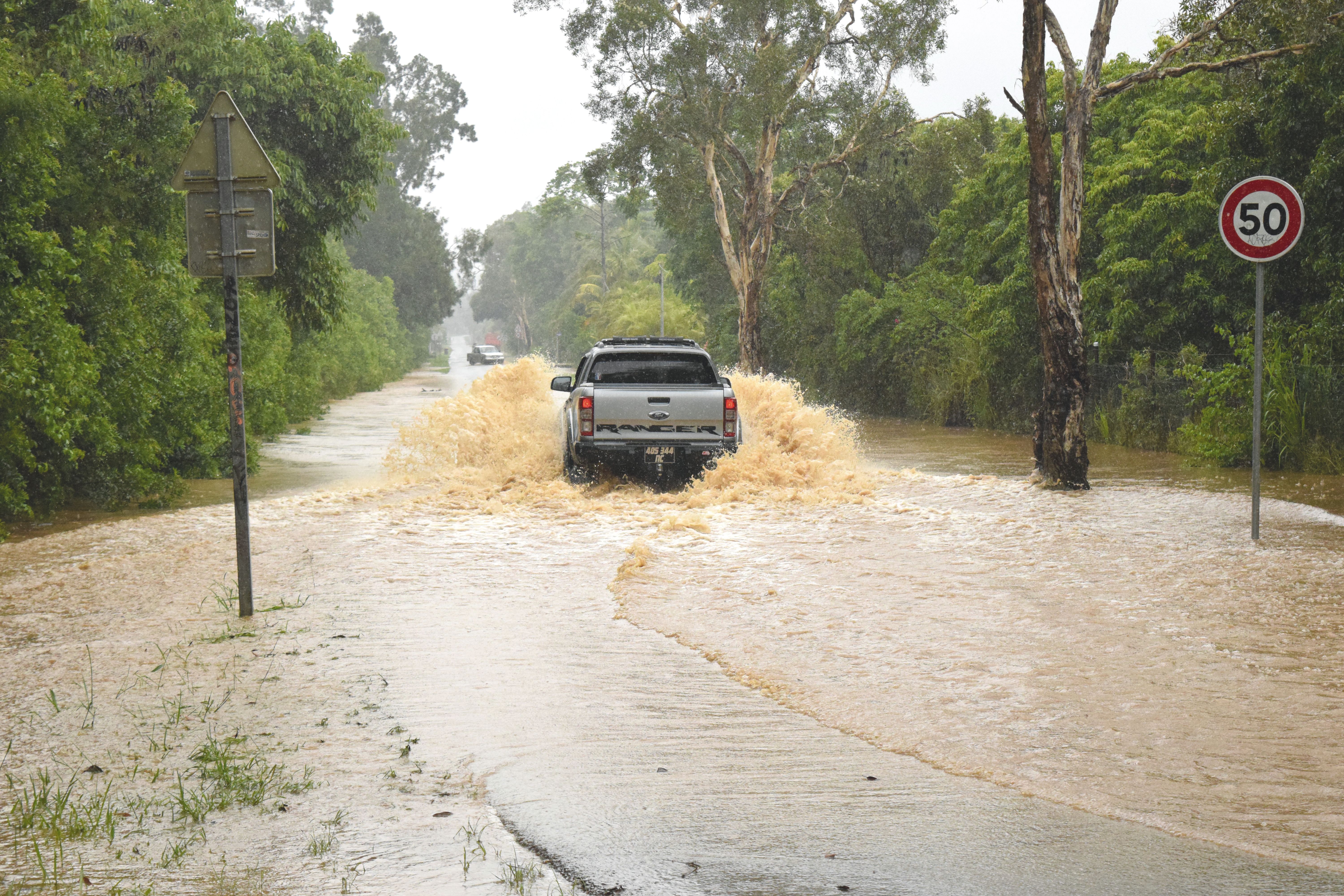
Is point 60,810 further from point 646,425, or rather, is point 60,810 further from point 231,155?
point 646,425

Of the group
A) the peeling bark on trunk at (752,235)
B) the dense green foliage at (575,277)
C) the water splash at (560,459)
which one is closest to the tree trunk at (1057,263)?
the water splash at (560,459)

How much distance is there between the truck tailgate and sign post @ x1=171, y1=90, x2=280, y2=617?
272 inches

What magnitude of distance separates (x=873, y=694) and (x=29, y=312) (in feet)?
29.7

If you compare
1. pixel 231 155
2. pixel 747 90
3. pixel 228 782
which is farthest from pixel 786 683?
pixel 747 90

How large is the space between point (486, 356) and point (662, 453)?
84896 millimetres

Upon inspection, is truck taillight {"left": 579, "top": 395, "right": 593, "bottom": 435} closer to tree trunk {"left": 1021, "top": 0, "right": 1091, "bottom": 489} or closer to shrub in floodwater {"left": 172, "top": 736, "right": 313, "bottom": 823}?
tree trunk {"left": 1021, "top": 0, "right": 1091, "bottom": 489}

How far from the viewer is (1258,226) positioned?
1191 cm

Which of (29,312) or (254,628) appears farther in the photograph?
(29,312)

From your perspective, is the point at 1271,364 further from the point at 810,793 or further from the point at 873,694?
the point at 810,793

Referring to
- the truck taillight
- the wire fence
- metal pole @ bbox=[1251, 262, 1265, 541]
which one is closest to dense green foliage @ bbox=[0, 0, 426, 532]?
the truck taillight

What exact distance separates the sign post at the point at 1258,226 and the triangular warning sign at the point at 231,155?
8535 mm

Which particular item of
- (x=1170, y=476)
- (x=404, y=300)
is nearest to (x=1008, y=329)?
(x=1170, y=476)

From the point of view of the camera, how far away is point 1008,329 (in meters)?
25.8

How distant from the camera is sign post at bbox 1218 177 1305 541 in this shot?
11.7 m
